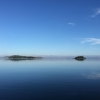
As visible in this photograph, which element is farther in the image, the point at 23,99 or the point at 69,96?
the point at 69,96

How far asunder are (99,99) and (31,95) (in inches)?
557

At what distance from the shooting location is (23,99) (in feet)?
98.5

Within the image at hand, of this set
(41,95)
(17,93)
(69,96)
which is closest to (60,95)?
(69,96)

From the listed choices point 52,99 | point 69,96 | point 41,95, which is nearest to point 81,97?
point 69,96

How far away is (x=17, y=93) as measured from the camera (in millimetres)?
34406

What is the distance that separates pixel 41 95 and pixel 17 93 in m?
5.70

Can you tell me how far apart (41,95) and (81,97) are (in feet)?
28.0

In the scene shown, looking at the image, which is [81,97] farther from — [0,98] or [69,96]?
[0,98]

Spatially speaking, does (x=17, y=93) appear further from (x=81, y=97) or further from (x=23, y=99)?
(x=81, y=97)

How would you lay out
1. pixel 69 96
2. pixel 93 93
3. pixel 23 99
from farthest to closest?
1. pixel 93 93
2. pixel 69 96
3. pixel 23 99

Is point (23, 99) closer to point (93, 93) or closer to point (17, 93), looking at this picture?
point (17, 93)

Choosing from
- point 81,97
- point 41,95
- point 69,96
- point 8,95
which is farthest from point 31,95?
point 81,97

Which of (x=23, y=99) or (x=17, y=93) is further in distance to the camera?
(x=17, y=93)

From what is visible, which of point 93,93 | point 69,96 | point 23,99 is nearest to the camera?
point 23,99
